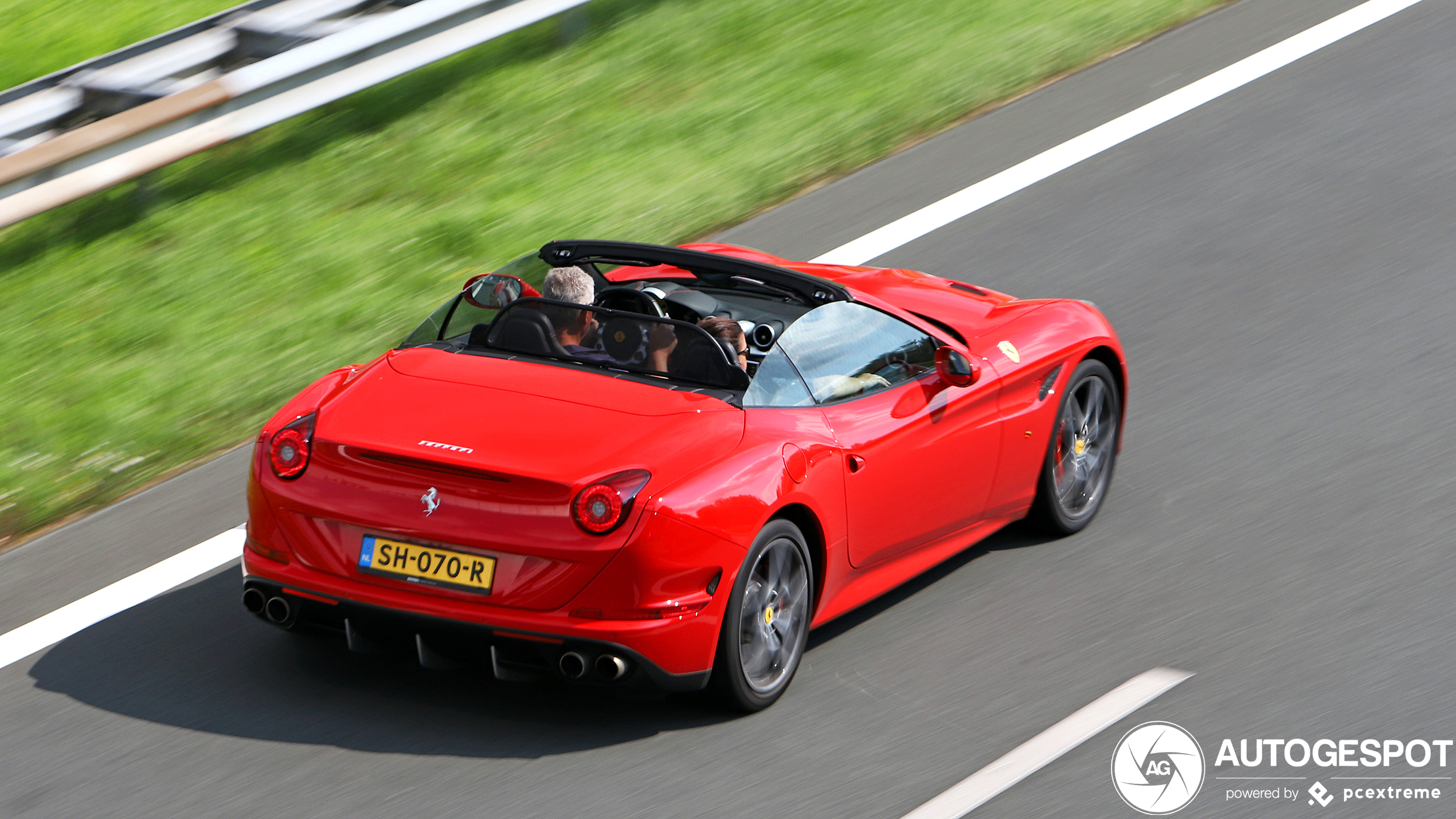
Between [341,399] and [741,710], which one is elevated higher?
[341,399]

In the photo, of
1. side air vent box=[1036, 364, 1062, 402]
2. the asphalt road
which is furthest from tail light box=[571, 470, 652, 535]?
side air vent box=[1036, 364, 1062, 402]

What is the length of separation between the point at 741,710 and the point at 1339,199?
6193mm

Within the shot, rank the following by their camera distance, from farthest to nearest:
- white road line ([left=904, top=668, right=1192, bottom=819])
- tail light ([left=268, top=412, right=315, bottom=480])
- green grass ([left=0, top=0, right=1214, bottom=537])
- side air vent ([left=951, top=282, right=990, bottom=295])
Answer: green grass ([left=0, top=0, right=1214, bottom=537])
side air vent ([left=951, top=282, right=990, bottom=295])
tail light ([left=268, top=412, right=315, bottom=480])
white road line ([left=904, top=668, right=1192, bottom=819])

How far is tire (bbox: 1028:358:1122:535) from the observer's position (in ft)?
22.7

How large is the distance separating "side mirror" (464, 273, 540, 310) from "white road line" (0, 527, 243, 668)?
138 centimetres

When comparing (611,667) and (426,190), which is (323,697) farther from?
(426,190)

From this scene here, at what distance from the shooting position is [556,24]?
12016mm

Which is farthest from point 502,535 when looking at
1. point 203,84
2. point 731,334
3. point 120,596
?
point 203,84

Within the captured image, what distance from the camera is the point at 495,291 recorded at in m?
6.35

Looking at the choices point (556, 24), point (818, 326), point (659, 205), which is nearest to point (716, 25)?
point (556, 24)

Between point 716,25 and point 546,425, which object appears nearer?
point 546,425

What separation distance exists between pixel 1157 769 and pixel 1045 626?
1.04 m

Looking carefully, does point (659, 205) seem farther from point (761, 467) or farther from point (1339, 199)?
point (761, 467)

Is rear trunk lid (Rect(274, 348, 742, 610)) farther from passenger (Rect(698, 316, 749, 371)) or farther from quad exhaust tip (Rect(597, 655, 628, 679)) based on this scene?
passenger (Rect(698, 316, 749, 371))
